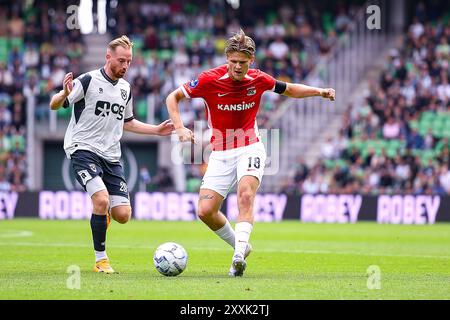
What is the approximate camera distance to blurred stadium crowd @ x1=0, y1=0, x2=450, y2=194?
29.2 meters

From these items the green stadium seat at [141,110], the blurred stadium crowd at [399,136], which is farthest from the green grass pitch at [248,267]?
the green stadium seat at [141,110]

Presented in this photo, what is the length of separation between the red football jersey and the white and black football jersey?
0.99m

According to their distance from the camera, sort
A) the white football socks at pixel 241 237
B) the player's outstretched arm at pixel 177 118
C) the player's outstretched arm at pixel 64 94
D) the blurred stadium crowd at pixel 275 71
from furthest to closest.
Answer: the blurred stadium crowd at pixel 275 71
the player's outstretched arm at pixel 64 94
the white football socks at pixel 241 237
the player's outstretched arm at pixel 177 118

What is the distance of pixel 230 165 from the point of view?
11141mm

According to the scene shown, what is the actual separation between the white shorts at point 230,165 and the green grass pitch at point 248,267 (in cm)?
100

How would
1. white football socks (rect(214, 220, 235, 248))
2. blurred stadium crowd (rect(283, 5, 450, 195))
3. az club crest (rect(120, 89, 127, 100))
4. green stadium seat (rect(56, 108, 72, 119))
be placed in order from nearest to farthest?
white football socks (rect(214, 220, 235, 248)) < az club crest (rect(120, 89, 127, 100)) < blurred stadium crowd (rect(283, 5, 450, 195)) < green stadium seat (rect(56, 108, 72, 119))

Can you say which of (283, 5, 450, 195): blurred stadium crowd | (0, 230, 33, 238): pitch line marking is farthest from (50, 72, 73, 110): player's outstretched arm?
(283, 5, 450, 195): blurred stadium crowd

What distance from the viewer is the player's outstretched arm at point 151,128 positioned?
38.9ft

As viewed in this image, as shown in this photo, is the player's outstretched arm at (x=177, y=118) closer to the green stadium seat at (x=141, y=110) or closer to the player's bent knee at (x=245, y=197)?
the player's bent knee at (x=245, y=197)

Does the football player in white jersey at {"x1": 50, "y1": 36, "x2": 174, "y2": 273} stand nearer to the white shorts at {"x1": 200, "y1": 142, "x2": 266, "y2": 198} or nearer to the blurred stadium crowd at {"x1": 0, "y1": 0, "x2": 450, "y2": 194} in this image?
the white shorts at {"x1": 200, "y1": 142, "x2": 266, "y2": 198}

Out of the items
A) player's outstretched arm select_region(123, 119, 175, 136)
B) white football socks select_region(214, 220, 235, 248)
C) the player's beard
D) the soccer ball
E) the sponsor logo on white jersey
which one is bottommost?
the soccer ball

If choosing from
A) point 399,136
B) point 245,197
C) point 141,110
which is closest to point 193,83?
point 245,197
